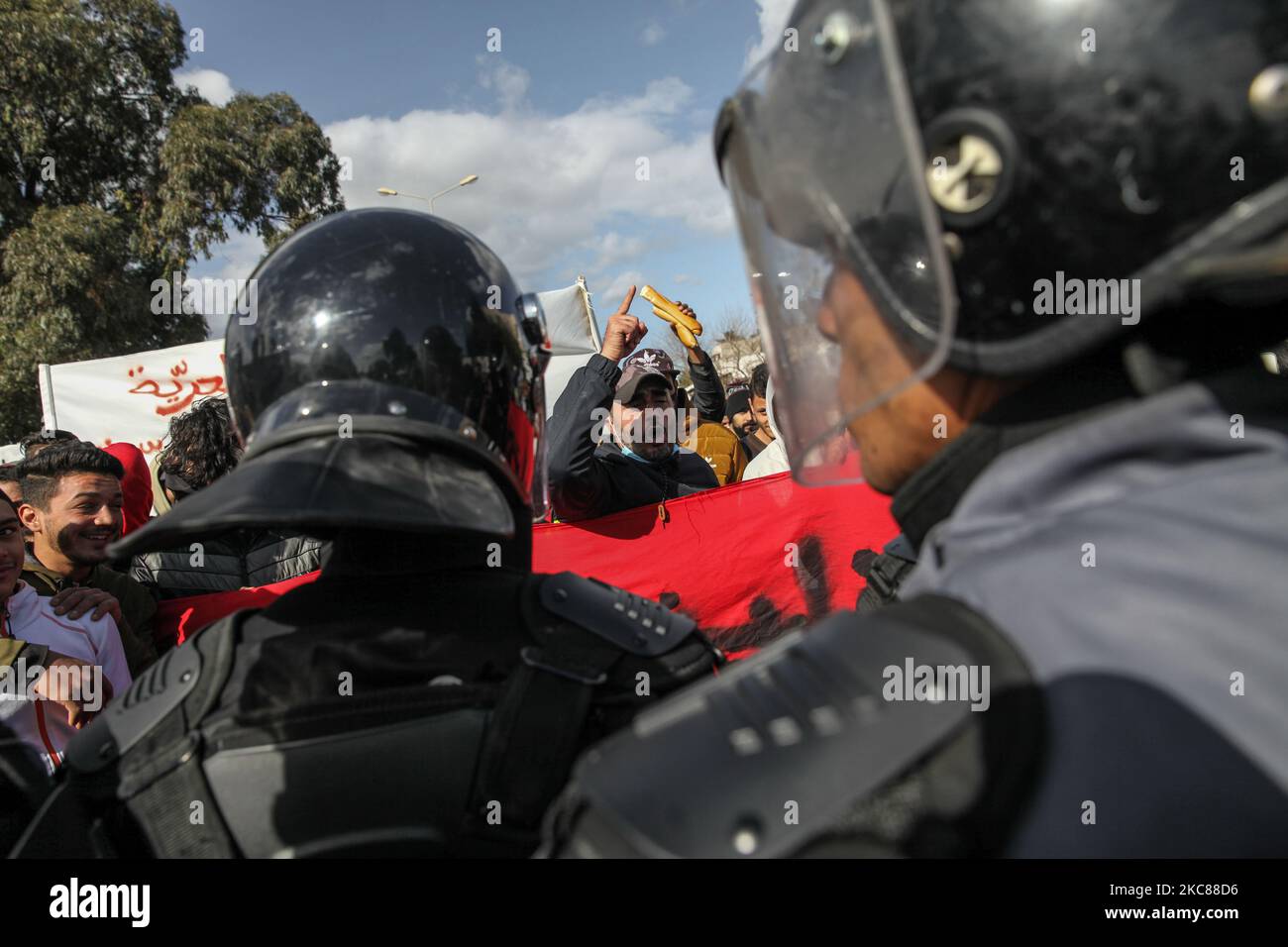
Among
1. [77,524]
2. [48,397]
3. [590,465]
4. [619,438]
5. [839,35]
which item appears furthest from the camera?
[48,397]

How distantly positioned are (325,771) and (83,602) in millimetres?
2299

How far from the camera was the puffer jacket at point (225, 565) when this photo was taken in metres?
3.58

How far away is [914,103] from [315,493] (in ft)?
3.23

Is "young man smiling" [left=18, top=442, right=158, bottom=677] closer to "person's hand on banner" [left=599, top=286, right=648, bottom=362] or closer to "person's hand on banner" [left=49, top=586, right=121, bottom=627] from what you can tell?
"person's hand on banner" [left=49, top=586, right=121, bottom=627]

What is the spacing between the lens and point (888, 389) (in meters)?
1.03

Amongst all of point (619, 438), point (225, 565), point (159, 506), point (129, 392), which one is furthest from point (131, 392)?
point (619, 438)

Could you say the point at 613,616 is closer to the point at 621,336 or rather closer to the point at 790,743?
the point at 790,743

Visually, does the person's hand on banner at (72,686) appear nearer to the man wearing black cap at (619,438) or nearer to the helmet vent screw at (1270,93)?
the man wearing black cap at (619,438)

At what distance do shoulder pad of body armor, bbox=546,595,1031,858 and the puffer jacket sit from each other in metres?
3.20

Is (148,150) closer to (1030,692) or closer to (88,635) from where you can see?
(88,635)

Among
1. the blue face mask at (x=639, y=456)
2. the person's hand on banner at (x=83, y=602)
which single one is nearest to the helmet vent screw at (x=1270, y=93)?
the blue face mask at (x=639, y=456)

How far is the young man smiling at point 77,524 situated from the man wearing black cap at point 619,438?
1776 millimetres

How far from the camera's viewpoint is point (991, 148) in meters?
0.88
